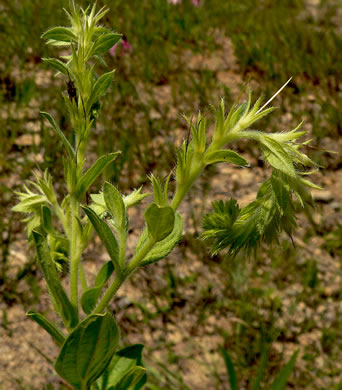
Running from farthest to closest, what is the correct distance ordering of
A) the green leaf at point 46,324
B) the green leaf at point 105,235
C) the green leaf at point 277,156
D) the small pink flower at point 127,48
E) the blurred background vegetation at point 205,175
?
the small pink flower at point 127,48 → the blurred background vegetation at point 205,175 → the green leaf at point 46,324 → the green leaf at point 105,235 → the green leaf at point 277,156

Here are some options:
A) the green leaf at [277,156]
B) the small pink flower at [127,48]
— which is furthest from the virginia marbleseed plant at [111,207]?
the small pink flower at [127,48]

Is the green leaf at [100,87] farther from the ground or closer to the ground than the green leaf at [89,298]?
farther from the ground

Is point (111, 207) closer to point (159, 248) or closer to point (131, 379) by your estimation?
point (159, 248)

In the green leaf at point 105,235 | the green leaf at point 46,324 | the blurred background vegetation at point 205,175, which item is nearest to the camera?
the green leaf at point 105,235

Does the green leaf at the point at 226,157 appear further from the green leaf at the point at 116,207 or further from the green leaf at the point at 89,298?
the green leaf at the point at 89,298

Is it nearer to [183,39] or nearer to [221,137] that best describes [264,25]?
[183,39]

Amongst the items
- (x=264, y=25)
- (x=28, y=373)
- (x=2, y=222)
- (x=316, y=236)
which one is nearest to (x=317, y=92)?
(x=264, y=25)

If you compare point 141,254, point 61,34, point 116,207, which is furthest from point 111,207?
point 61,34
